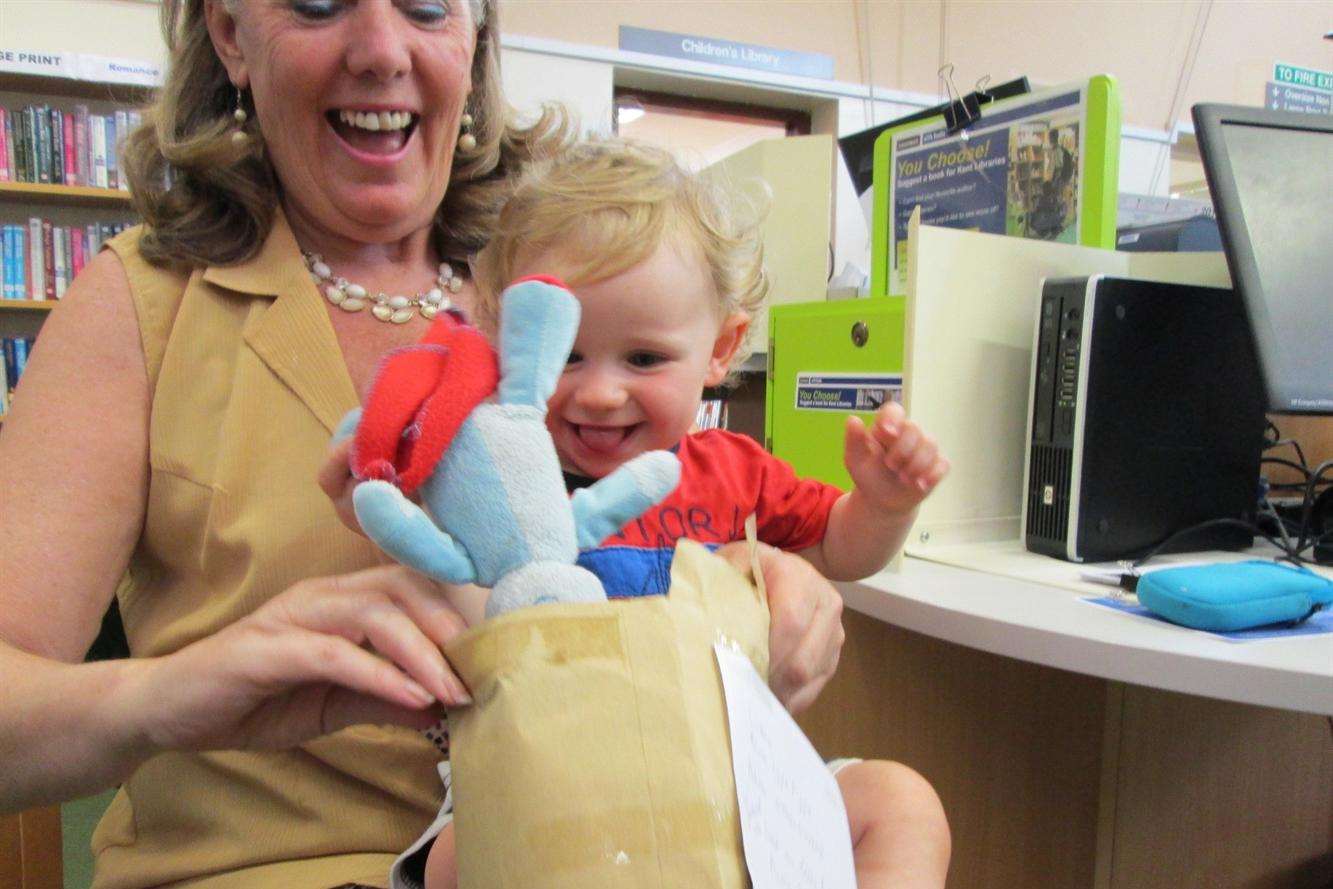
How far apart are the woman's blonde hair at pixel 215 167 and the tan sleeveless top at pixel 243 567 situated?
70 mm

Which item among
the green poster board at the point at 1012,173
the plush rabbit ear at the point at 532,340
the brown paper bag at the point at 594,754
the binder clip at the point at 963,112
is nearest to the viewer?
the brown paper bag at the point at 594,754

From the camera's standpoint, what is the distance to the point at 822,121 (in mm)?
4219

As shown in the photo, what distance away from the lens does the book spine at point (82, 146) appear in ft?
10.8

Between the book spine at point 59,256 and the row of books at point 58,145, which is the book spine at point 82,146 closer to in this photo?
the row of books at point 58,145

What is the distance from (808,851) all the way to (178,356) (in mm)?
649

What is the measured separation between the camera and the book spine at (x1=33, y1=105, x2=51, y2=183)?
10.6ft

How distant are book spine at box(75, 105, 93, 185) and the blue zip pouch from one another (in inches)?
143

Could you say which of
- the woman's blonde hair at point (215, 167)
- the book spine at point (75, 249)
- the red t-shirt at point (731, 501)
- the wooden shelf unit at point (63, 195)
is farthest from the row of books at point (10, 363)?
the red t-shirt at point (731, 501)

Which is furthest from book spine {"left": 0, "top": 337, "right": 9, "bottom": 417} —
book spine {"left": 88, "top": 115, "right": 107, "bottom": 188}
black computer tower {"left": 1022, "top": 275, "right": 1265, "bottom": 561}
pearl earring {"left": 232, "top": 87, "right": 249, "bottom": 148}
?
black computer tower {"left": 1022, "top": 275, "right": 1265, "bottom": 561}

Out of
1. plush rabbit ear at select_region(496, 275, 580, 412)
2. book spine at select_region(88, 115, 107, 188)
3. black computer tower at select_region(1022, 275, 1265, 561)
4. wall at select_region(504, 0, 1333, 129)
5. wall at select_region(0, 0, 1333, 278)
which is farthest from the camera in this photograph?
wall at select_region(504, 0, 1333, 129)

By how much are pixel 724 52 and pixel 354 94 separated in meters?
3.51

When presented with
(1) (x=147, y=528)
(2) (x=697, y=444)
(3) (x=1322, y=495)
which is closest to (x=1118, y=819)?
(3) (x=1322, y=495)

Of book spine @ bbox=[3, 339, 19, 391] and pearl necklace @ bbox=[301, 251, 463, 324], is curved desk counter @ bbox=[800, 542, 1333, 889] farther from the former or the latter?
book spine @ bbox=[3, 339, 19, 391]

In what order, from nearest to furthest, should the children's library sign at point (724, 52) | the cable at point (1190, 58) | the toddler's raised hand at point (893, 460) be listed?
the toddler's raised hand at point (893, 460) < the children's library sign at point (724, 52) < the cable at point (1190, 58)
